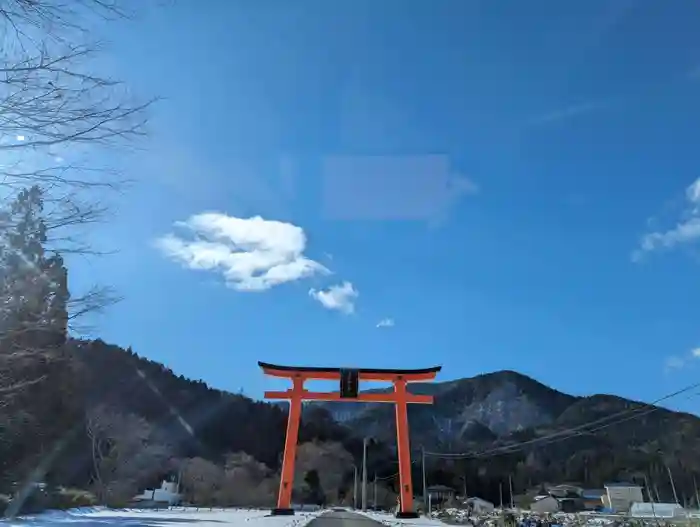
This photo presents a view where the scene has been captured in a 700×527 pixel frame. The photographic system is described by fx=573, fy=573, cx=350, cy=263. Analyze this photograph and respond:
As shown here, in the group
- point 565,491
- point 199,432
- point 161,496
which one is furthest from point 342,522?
point 199,432

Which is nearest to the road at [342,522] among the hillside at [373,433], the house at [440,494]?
the hillside at [373,433]

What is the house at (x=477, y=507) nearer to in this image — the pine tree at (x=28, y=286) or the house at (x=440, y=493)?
the house at (x=440, y=493)

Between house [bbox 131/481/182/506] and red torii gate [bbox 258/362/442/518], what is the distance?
1097 cm

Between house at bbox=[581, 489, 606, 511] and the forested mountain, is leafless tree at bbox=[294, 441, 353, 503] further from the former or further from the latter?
house at bbox=[581, 489, 606, 511]

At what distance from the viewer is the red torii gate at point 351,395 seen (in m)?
24.6

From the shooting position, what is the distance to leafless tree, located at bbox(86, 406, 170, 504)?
2723 centimetres

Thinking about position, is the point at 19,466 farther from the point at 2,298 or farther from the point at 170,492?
the point at 170,492

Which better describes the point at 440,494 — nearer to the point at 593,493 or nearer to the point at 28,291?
the point at 593,493

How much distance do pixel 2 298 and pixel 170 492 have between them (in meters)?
36.5

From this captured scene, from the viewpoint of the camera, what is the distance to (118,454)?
30.0m

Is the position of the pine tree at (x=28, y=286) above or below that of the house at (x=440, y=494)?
below

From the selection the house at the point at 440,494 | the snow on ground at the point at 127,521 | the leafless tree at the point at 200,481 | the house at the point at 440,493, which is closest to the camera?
the snow on ground at the point at 127,521

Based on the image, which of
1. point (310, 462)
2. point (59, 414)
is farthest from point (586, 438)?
point (59, 414)

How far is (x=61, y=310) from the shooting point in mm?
3883
